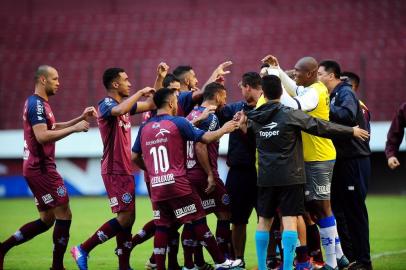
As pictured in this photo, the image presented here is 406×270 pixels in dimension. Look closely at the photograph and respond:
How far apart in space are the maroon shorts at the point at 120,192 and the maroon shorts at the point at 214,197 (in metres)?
0.79

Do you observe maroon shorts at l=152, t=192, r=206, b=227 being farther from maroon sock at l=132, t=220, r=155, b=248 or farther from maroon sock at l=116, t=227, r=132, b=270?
maroon sock at l=132, t=220, r=155, b=248

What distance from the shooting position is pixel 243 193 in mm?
9430

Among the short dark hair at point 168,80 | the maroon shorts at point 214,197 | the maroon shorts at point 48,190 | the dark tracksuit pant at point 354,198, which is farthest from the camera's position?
the short dark hair at point 168,80

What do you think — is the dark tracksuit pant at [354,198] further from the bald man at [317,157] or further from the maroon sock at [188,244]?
the maroon sock at [188,244]

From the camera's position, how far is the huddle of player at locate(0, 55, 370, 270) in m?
8.30

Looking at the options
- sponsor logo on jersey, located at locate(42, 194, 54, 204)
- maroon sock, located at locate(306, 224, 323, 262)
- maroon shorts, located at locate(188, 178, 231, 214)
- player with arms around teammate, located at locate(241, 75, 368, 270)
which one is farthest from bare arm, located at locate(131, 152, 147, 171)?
maroon sock, located at locate(306, 224, 323, 262)

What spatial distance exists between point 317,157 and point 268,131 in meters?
0.88

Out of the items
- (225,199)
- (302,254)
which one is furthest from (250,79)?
(302,254)

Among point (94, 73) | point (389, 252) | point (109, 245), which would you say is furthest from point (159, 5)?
point (389, 252)

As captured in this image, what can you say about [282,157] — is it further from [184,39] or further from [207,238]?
[184,39]

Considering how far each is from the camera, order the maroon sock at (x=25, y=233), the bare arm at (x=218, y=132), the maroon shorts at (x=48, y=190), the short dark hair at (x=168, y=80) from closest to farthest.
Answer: the bare arm at (x=218, y=132) → the maroon shorts at (x=48, y=190) → the maroon sock at (x=25, y=233) → the short dark hair at (x=168, y=80)

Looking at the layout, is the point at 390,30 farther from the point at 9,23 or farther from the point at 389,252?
the point at 389,252

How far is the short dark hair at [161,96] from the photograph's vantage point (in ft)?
28.4

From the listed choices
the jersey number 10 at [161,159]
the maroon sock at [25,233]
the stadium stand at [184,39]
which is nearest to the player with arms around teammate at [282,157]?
the jersey number 10 at [161,159]
